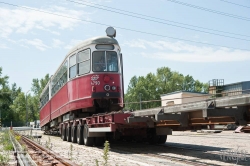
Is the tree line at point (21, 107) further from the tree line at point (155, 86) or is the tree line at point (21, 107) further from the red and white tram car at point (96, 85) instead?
the red and white tram car at point (96, 85)

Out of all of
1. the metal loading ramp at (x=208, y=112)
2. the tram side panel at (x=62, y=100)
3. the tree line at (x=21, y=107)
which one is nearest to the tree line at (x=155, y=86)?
the tree line at (x=21, y=107)

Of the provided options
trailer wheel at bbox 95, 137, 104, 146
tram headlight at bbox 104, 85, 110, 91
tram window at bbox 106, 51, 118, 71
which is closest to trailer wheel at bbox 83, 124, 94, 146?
trailer wheel at bbox 95, 137, 104, 146

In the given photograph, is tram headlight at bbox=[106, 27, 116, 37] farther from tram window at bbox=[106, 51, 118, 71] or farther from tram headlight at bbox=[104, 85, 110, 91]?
tram headlight at bbox=[104, 85, 110, 91]

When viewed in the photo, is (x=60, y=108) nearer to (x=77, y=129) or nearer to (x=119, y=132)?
(x=77, y=129)

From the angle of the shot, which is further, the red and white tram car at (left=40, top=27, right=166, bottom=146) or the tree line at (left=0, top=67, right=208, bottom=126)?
the tree line at (left=0, top=67, right=208, bottom=126)

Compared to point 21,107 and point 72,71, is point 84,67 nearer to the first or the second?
point 72,71

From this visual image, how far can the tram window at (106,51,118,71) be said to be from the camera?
44.1 ft

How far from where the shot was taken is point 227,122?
26.3ft

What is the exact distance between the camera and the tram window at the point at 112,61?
1343 centimetres

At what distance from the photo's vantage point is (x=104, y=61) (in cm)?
1344

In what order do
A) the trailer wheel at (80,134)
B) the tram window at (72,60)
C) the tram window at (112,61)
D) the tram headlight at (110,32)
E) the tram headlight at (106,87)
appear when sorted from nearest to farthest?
1. the tram headlight at (106,87)
2. the tram window at (112,61)
3. the trailer wheel at (80,134)
4. the tram headlight at (110,32)
5. the tram window at (72,60)

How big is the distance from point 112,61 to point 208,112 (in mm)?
6593

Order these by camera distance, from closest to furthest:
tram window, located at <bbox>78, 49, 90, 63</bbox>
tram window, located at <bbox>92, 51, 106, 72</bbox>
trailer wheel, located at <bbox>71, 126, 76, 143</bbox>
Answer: tram window, located at <bbox>92, 51, 106, 72</bbox>, tram window, located at <bbox>78, 49, 90, 63</bbox>, trailer wheel, located at <bbox>71, 126, 76, 143</bbox>

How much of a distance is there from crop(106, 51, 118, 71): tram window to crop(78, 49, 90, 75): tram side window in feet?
2.66
